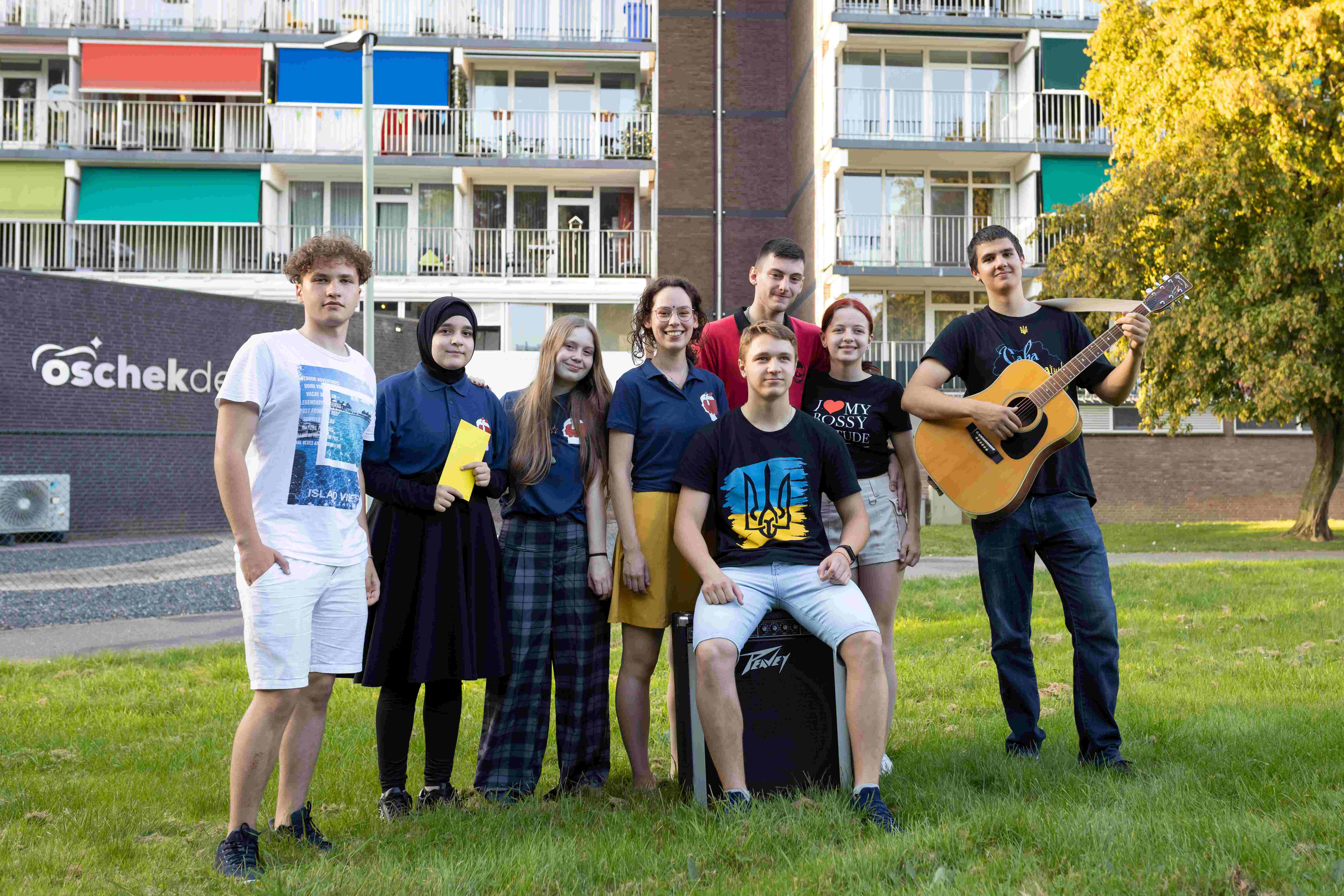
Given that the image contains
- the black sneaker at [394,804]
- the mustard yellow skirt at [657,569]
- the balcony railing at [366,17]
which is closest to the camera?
the black sneaker at [394,804]

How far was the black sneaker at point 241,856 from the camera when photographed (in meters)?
3.49

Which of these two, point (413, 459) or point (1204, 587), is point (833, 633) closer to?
point (413, 459)

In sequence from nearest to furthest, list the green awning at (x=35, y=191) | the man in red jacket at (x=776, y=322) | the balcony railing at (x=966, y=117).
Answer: the man in red jacket at (x=776, y=322)
the green awning at (x=35, y=191)
the balcony railing at (x=966, y=117)

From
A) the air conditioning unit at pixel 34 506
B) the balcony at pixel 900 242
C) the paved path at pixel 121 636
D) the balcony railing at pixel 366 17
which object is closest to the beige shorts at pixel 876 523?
the paved path at pixel 121 636

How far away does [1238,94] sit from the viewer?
55.2ft

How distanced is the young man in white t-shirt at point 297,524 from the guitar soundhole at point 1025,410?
2.68 meters

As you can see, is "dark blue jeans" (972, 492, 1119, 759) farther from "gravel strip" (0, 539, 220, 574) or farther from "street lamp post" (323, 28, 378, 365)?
"street lamp post" (323, 28, 378, 365)

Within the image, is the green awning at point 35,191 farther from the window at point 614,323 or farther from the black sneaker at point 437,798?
the black sneaker at point 437,798

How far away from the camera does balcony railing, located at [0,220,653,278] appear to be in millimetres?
25641

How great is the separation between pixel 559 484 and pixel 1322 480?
62.5 ft

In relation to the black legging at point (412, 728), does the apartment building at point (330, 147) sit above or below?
above

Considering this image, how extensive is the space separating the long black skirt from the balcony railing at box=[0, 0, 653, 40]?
81.2ft

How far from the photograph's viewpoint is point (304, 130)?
26219 millimetres

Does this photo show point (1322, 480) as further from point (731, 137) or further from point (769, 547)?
point (769, 547)
